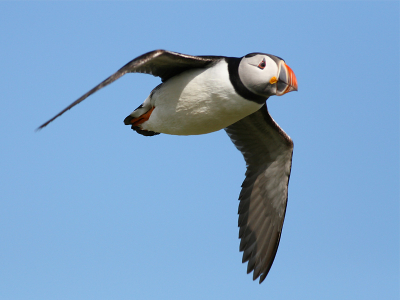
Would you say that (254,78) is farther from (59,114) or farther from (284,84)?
(59,114)

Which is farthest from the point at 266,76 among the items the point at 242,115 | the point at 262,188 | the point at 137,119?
the point at 262,188

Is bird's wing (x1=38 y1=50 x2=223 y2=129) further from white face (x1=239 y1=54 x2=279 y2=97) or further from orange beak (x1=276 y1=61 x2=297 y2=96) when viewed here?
orange beak (x1=276 y1=61 x2=297 y2=96)

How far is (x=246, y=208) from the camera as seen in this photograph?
9.50m

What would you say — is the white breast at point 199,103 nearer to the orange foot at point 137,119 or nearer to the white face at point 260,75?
the white face at point 260,75

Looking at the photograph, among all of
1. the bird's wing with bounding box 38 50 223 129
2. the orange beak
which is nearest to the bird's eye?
the orange beak

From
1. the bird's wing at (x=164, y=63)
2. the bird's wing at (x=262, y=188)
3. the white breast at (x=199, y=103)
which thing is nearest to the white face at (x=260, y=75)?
the white breast at (x=199, y=103)

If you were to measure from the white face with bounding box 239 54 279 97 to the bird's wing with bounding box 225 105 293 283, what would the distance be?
2.00 m

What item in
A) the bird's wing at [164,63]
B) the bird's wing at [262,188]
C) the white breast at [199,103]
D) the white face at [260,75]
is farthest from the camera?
the bird's wing at [262,188]

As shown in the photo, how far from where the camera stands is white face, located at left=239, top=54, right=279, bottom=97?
23.0 feet

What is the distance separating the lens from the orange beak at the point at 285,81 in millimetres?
7012

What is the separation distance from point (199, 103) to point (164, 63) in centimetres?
76

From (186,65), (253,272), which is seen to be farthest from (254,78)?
(253,272)

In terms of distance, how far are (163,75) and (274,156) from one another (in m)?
2.79

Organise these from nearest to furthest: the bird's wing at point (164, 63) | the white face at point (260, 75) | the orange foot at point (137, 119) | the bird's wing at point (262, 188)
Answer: the bird's wing at point (164, 63)
the white face at point (260, 75)
the orange foot at point (137, 119)
the bird's wing at point (262, 188)
